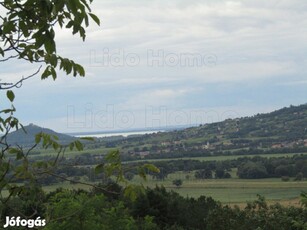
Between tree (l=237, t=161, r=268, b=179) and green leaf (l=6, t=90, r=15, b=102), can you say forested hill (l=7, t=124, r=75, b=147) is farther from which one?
tree (l=237, t=161, r=268, b=179)

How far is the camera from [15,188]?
119 inches

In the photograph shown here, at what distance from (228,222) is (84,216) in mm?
6327

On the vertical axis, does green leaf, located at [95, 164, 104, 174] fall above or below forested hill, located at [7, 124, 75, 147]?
below

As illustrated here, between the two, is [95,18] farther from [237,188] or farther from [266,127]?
[266,127]

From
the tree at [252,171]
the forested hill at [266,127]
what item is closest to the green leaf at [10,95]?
the tree at [252,171]

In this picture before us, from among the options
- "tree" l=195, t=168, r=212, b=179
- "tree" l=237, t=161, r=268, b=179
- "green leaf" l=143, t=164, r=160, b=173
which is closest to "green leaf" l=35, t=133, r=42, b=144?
"green leaf" l=143, t=164, r=160, b=173

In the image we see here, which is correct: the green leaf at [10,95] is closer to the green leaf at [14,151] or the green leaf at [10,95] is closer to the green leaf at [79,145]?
the green leaf at [14,151]

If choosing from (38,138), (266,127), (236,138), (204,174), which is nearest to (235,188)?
Result: (204,174)

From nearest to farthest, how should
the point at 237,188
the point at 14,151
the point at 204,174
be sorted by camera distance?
the point at 14,151 → the point at 237,188 → the point at 204,174

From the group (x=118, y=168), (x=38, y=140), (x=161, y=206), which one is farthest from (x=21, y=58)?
(x=161, y=206)

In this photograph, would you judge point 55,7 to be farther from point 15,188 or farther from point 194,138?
point 194,138

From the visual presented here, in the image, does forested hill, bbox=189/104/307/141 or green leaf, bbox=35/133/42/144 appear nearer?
green leaf, bbox=35/133/42/144

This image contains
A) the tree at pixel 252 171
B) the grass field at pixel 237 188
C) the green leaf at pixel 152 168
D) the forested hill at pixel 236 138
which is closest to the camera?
the green leaf at pixel 152 168

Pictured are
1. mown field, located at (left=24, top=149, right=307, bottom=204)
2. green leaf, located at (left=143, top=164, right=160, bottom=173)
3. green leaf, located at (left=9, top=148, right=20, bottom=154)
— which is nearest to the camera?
green leaf, located at (left=143, top=164, right=160, bottom=173)
